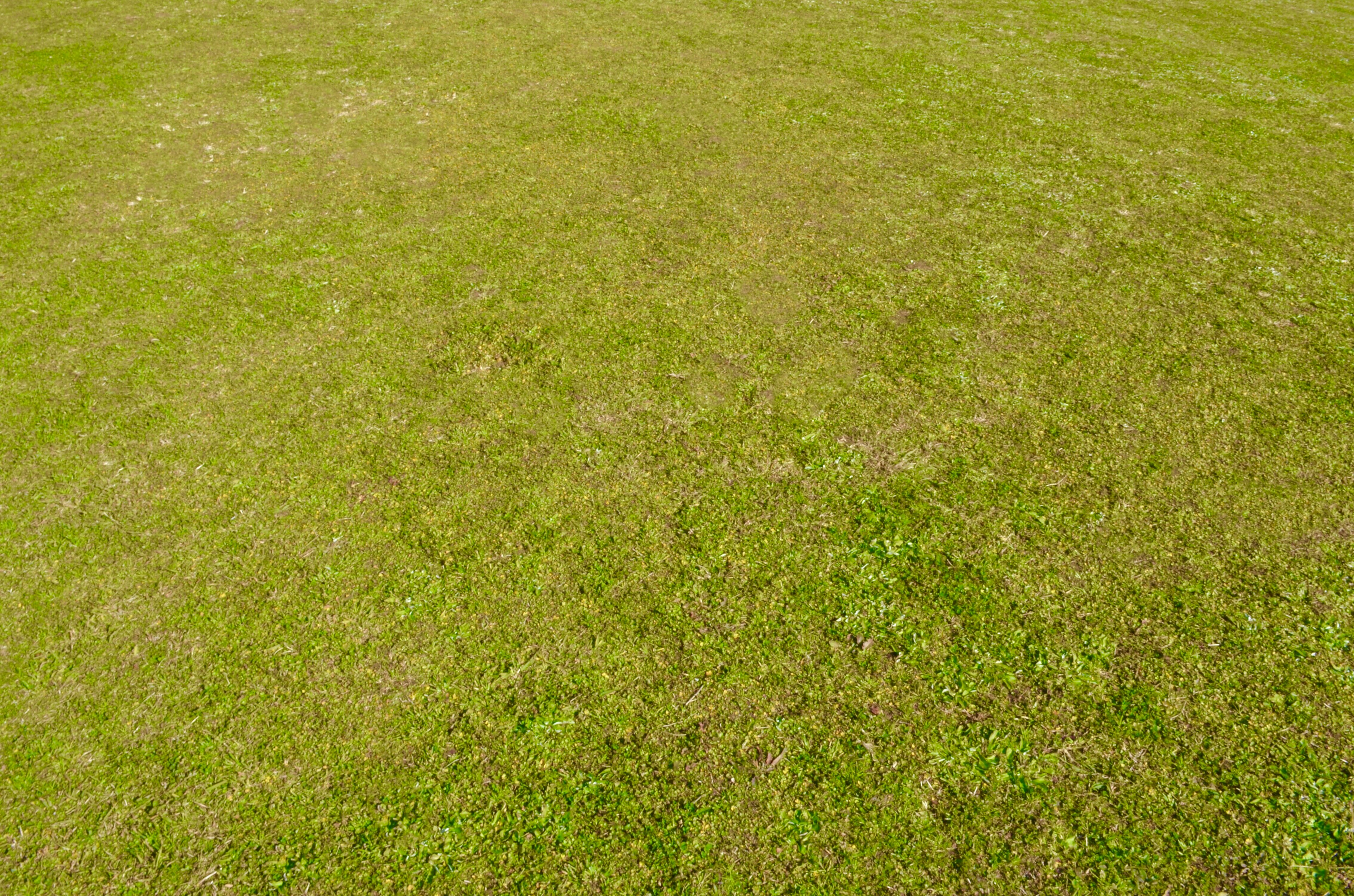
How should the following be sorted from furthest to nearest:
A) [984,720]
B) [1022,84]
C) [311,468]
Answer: [1022,84], [311,468], [984,720]

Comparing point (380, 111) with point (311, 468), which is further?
point (380, 111)

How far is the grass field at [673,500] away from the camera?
2.65 meters

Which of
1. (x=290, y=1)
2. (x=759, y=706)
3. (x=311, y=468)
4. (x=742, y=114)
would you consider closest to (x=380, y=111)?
(x=742, y=114)

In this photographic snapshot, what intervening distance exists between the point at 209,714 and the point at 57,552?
3.77 feet

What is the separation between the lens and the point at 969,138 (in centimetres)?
→ 673

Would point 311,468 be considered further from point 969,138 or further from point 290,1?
point 290,1

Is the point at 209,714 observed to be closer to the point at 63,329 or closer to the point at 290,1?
the point at 63,329

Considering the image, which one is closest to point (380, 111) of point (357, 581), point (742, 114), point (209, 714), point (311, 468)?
point (742, 114)

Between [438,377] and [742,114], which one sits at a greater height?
[742,114]

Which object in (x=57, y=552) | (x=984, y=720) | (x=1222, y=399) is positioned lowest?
(x=57, y=552)

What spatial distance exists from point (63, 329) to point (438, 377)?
81.8 inches

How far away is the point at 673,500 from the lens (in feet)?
12.1

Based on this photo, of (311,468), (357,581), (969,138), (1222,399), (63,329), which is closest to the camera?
(357,581)

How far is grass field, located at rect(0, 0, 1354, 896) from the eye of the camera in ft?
8.71
